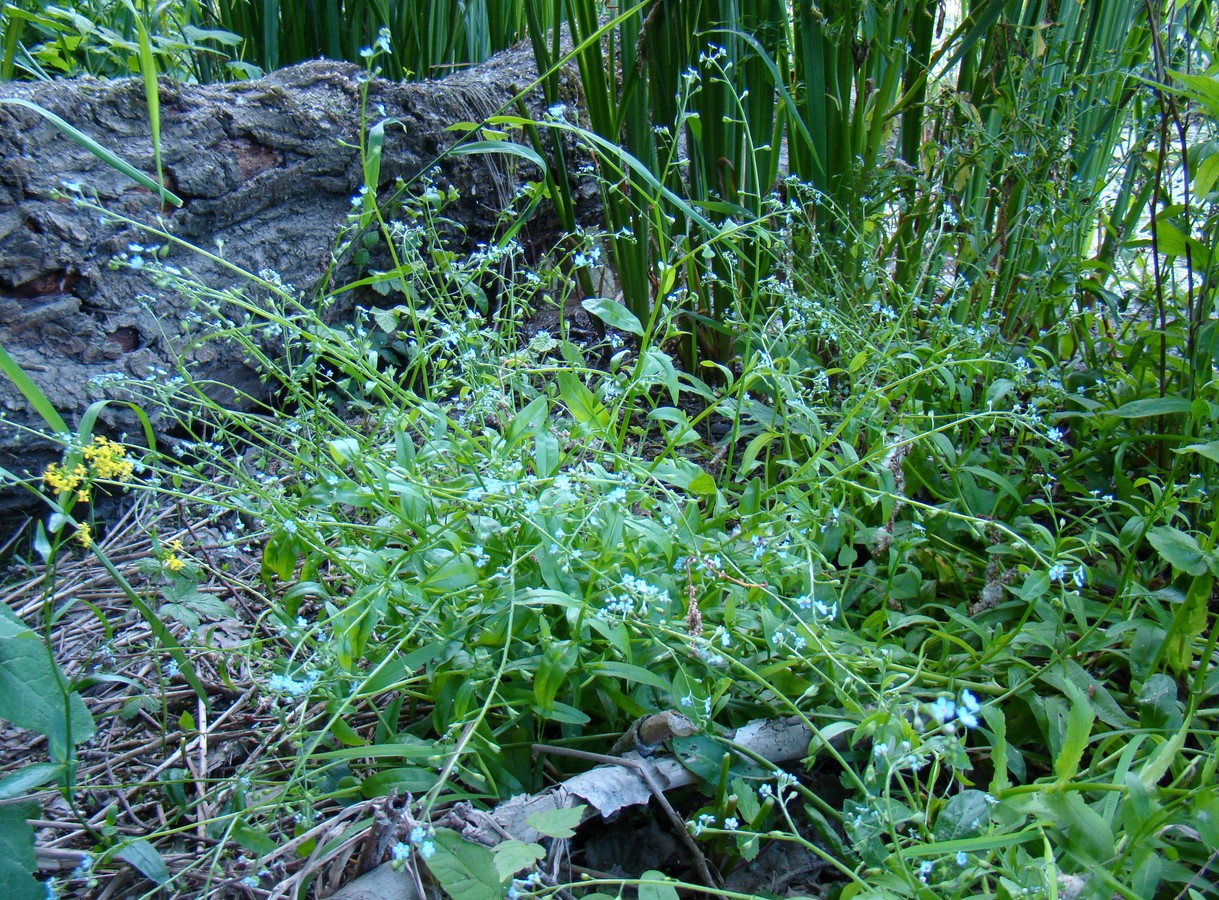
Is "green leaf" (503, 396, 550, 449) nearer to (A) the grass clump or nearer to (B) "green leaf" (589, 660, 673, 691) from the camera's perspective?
(A) the grass clump

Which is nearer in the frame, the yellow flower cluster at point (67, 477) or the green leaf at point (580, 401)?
the yellow flower cluster at point (67, 477)

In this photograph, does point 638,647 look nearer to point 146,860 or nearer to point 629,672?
point 629,672

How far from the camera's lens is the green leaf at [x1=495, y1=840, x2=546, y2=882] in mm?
679

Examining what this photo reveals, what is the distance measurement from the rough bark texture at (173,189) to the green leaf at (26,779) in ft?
1.98

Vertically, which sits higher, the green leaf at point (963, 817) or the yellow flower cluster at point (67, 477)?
the yellow flower cluster at point (67, 477)

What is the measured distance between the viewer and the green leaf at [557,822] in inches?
28.3

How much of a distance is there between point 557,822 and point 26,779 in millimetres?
485

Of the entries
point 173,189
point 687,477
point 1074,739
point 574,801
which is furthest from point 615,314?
point 173,189

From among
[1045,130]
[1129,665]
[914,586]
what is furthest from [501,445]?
[1045,130]

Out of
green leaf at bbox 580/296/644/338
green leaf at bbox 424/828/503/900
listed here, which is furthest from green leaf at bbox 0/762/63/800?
green leaf at bbox 580/296/644/338

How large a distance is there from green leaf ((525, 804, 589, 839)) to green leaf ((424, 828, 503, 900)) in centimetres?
Answer: 5

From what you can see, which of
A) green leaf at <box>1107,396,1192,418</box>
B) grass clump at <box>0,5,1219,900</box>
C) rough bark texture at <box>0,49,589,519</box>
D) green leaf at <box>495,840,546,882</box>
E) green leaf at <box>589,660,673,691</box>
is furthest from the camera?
rough bark texture at <box>0,49,589,519</box>

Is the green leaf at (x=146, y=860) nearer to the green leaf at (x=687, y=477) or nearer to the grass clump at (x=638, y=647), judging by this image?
the grass clump at (x=638, y=647)

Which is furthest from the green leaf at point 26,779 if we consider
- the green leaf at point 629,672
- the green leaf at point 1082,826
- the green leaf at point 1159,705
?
the green leaf at point 1159,705
